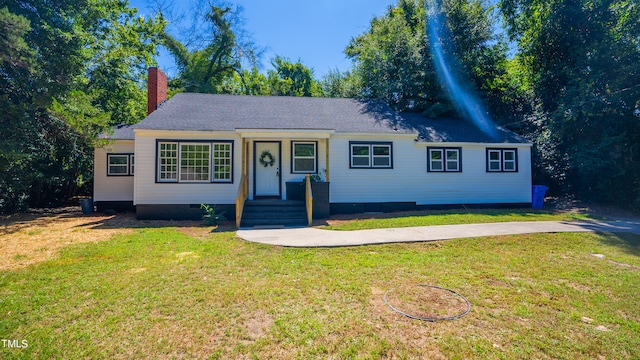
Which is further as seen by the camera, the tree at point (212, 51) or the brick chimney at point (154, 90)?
the tree at point (212, 51)

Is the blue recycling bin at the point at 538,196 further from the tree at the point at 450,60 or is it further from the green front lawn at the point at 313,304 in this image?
the green front lawn at the point at 313,304

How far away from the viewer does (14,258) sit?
6066 millimetres

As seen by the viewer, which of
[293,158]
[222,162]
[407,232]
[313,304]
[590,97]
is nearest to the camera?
[313,304]

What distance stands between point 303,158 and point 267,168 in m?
1.48

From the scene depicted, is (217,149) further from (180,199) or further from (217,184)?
(180,199)

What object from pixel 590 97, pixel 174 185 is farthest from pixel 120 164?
pixel 590 97

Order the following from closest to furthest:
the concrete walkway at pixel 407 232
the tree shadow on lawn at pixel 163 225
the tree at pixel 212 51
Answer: the concrete walkway at pixel 407 232 < the tree shadow on lawn at pixel 163 225 < the tree at pixel 212 51

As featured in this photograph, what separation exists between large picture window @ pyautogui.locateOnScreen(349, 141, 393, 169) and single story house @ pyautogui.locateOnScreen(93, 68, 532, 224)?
0.04m

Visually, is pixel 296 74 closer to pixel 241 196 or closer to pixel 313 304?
pixel 241 196

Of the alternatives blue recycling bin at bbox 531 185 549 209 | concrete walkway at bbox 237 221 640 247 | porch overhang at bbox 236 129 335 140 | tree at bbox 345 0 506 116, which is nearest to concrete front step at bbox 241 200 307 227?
concrete walkway at bbox 237 221 640 247

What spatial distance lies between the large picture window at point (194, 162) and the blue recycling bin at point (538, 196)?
13356mm

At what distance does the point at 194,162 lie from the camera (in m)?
11.3

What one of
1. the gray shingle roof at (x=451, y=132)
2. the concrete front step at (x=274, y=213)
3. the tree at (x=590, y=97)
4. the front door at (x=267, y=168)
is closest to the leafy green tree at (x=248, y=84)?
the gray shingle roof at (x=451, y=132)

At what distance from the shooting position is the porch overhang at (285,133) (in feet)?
35.1
